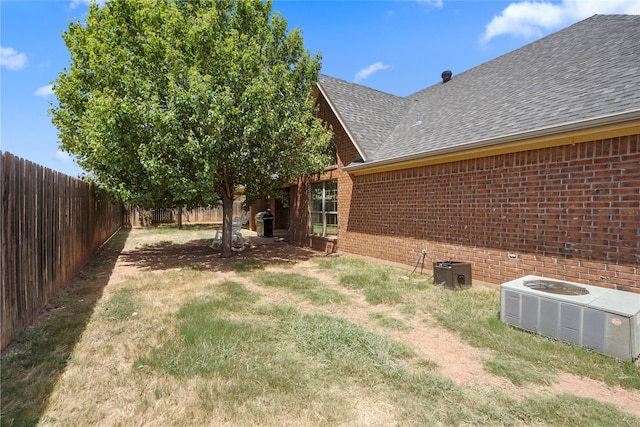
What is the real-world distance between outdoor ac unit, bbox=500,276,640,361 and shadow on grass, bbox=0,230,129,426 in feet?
17.6

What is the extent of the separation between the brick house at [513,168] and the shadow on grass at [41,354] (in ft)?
23.0

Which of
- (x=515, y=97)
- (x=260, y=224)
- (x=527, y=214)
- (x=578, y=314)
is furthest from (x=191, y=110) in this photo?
(x=260, y=224)

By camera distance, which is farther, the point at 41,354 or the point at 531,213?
the point at 531,213

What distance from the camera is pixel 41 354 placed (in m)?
3.56

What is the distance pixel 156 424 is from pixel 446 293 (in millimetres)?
5293

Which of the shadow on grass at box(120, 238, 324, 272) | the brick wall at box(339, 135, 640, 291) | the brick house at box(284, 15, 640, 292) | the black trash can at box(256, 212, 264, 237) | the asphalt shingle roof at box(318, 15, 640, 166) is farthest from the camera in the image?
the black trash can at box(256, 212, 264, 237)

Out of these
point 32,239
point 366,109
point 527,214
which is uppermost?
point 366,109

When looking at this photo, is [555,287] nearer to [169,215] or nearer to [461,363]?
[461,363]

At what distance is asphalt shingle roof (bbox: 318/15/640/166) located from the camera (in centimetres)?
591

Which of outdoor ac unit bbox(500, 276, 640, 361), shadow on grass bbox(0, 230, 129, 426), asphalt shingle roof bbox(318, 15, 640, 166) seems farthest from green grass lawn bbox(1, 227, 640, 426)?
asphalt shingle roof bbox(318, 15, 640, 166)

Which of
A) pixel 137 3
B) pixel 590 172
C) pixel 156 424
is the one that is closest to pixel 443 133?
pixel 590 172

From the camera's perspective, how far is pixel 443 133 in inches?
340

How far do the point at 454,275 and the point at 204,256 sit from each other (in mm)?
7980

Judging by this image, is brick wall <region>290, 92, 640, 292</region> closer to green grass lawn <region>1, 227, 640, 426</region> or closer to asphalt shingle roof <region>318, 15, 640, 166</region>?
asphalt shingle roof <region>318, 15, 640, 166</region>
